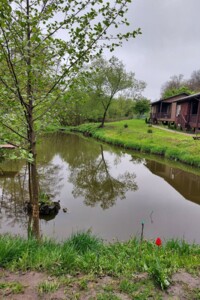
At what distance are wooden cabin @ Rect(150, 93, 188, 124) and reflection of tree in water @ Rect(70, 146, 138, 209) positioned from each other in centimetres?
2167

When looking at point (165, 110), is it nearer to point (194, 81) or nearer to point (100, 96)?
point (100, 96)

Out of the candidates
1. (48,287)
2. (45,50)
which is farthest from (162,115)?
(48,287)

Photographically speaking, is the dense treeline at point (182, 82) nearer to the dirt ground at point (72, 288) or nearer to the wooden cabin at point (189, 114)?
the wooden cabin at point (189, 114)

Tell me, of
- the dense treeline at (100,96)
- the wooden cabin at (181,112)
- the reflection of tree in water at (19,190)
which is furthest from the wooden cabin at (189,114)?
the reflection of tree in water at (19,190)

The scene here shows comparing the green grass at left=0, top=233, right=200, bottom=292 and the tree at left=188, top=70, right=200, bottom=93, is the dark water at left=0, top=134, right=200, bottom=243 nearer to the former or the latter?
the green grass at left=0, top=233, right=200, bottom=292

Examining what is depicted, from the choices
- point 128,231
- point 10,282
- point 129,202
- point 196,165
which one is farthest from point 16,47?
point 196,165

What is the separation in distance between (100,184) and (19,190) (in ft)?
12.9

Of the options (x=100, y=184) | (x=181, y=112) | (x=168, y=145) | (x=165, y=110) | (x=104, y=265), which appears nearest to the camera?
(x=104, y=265)

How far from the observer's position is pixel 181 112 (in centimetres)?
2889

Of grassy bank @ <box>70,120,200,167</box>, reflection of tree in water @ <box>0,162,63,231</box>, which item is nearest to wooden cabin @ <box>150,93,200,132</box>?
grassy bank @ <box>70,120,200,167</box>

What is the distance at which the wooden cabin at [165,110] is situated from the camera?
34.0m

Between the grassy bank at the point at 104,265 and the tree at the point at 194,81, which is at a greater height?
the tree at the point at 194,81

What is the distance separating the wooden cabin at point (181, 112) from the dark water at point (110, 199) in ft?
36.2

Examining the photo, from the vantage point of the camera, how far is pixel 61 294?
2.87 meters
